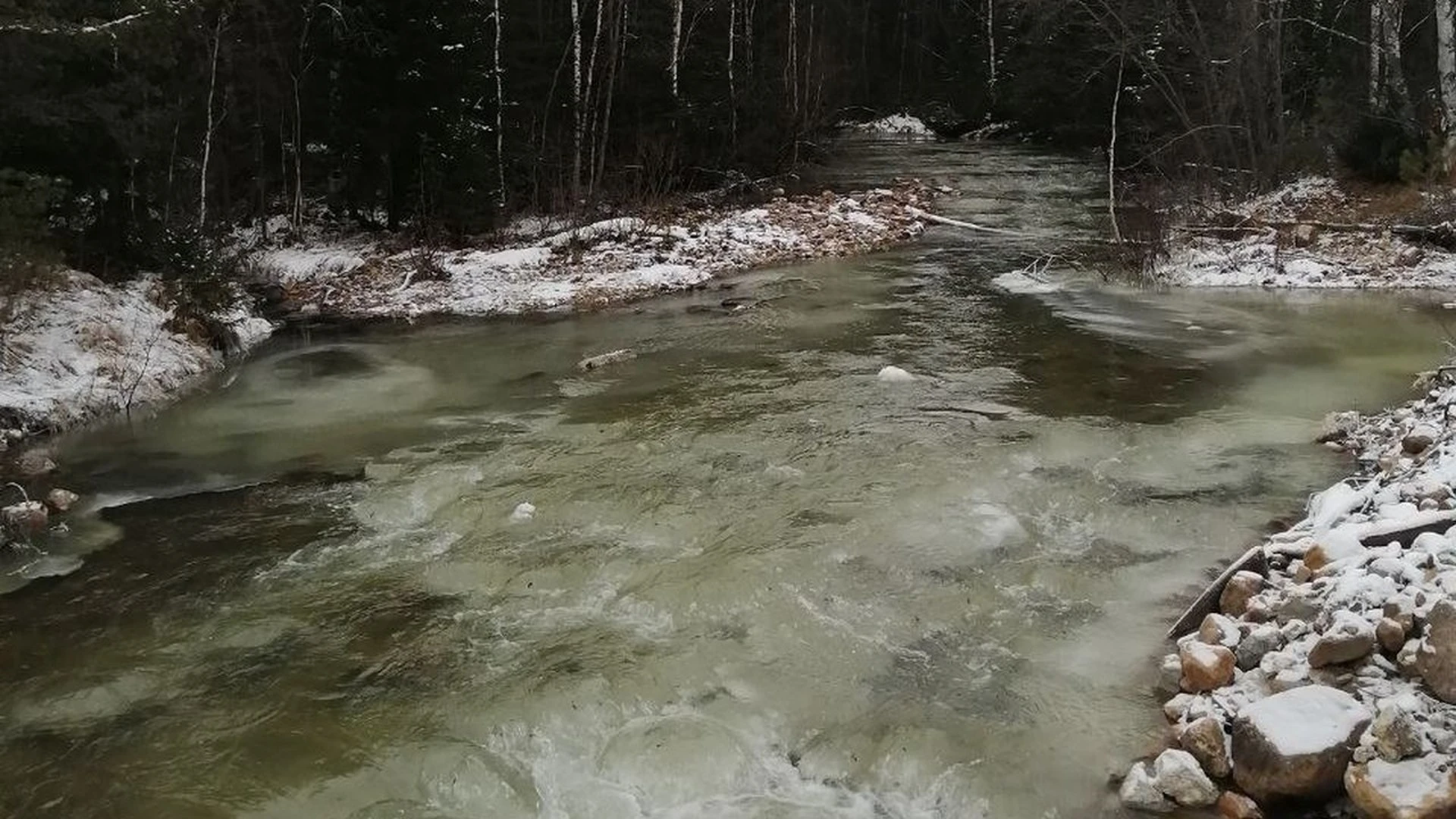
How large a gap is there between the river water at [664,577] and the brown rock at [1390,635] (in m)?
1.02

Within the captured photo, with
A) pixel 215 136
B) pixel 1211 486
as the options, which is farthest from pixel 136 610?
pixel 215 136

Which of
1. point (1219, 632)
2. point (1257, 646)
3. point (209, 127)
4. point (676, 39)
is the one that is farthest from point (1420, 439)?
point (676, 39)

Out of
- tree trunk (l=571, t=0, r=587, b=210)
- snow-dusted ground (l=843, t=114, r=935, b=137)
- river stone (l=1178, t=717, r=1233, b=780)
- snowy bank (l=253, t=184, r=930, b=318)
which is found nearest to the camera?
river stone (l=1178, t=717, r=1233, b=780)

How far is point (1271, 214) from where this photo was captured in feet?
59.9

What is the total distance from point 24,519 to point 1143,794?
7.33m

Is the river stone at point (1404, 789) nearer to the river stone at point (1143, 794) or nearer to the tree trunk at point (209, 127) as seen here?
the river stone at point (1143, 794)

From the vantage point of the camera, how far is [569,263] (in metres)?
18.3

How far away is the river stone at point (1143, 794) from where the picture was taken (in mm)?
4367

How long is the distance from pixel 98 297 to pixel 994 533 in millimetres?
10544

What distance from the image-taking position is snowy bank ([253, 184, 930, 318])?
16.8m

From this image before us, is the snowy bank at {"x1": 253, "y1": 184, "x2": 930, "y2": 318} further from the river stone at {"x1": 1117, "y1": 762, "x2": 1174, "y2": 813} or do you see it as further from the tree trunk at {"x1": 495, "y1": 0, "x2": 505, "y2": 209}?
the river stone at {"x1": 1117, "y1": 762, "x2": 1174, "y2": 813}

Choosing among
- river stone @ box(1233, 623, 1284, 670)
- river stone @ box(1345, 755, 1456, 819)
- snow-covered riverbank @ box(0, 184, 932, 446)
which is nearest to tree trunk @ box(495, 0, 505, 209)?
snow-covered riverbank @ box(0, 184, 932, 446)

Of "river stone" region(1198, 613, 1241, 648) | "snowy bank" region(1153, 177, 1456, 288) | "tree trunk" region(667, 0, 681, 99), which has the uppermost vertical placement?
"tree trunk" region(667, 0, 681, 99)

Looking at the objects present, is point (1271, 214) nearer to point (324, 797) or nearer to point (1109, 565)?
point (1109, 565)
